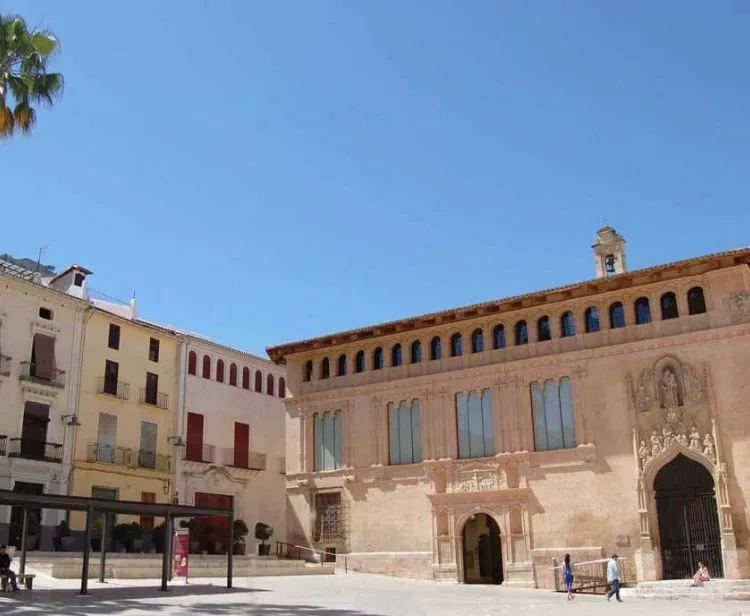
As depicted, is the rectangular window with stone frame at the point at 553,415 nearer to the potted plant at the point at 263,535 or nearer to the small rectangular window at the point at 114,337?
the potted plant at the point at 263,535

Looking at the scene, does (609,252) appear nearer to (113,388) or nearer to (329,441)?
(329,441)

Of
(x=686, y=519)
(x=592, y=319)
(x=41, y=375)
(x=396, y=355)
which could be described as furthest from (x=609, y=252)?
(x=41, y=375)

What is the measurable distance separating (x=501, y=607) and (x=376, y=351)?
17.7 meters

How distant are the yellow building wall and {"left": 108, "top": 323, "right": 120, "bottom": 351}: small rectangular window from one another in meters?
0.16

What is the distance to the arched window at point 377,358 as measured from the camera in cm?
3631

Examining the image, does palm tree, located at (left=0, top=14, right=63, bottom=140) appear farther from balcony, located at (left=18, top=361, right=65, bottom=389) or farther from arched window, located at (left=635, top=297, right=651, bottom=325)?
arched window, located at (left=635, top=297, right=651, bottom=325)

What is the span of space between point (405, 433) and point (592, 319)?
29.5 feet

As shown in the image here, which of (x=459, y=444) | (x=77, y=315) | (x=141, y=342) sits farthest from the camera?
(x=141, y=342)

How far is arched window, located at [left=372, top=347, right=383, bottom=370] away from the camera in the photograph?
36.3m

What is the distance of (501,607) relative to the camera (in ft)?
65.1

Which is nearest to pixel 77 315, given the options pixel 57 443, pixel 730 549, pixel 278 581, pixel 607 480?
pixel 57 443

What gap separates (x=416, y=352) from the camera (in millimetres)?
35469

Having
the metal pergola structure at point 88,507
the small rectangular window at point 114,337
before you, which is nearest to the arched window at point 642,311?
the metal pergola structure at point 88,507

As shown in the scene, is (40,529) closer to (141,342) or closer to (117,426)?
(117,426)
